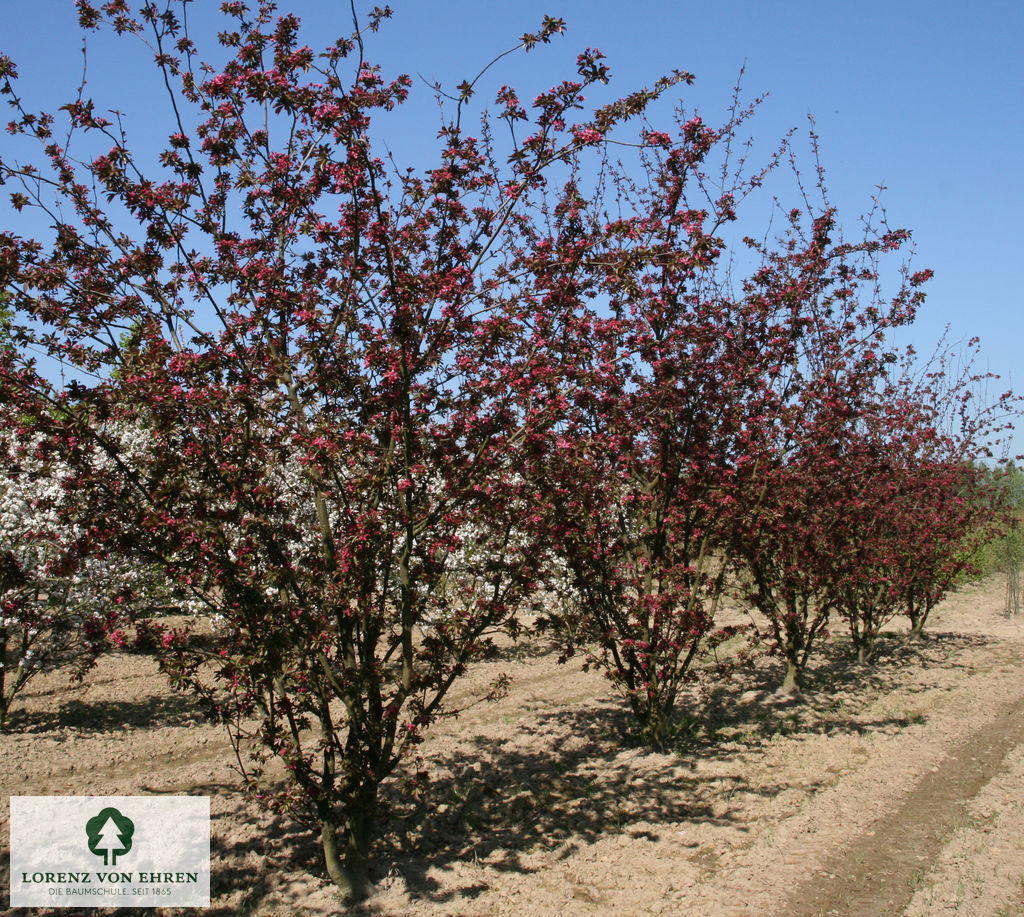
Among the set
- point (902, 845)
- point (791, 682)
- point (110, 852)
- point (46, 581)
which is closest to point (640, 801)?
point (902, 845)

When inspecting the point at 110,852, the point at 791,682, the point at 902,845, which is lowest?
the point at 902,845

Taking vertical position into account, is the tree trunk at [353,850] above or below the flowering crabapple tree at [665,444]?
below

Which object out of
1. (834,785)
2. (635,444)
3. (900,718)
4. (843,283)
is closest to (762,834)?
(834,785)

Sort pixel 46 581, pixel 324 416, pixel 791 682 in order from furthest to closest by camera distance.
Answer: pixel 791 682, pixel 46 581, pixel 324 416

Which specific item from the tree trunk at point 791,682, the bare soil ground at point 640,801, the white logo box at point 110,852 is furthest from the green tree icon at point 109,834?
the tree trunk at point 791,682

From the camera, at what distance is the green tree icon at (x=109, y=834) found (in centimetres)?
525

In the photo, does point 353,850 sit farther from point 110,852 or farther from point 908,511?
point 908,511

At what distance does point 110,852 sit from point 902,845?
5703 millimetres

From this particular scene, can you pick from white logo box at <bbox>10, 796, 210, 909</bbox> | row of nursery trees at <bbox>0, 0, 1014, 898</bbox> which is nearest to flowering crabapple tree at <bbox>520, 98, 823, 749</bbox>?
row of nursery trees at <bbox>0, 0, 1014, 898</bbox>

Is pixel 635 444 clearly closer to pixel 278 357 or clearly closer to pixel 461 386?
pixel 461 386

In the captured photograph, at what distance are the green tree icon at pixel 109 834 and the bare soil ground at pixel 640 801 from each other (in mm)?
556

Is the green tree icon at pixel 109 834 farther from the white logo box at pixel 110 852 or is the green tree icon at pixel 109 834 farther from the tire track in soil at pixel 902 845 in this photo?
the tire track in soil at pixel 902 845

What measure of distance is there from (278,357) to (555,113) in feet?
7.85

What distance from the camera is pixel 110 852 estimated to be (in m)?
5.27
